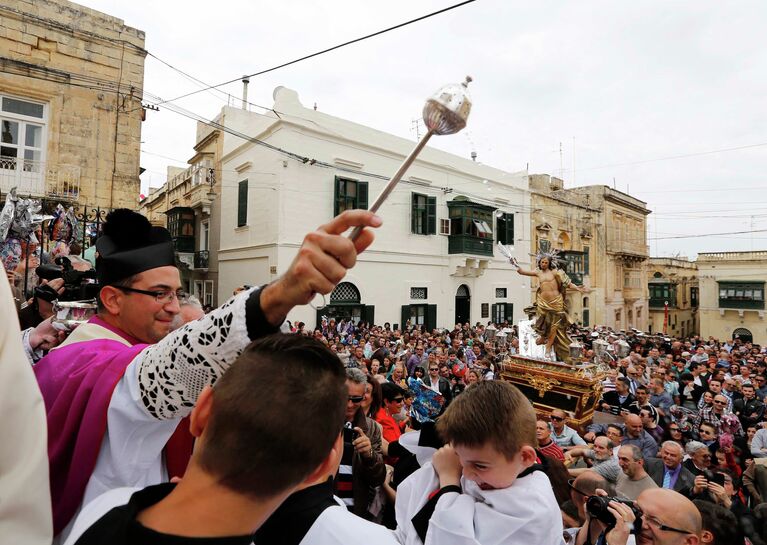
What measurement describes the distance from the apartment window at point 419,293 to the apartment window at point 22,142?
1408cm

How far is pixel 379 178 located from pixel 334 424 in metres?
18.9

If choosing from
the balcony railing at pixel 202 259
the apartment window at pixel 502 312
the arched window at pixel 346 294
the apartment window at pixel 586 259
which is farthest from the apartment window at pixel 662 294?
the balcony railing at pixel 202 259

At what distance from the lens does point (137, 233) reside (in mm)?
1752

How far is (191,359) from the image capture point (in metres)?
1.20

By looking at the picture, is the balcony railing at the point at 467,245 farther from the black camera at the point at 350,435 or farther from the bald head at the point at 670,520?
the bald head at the point at 670,520

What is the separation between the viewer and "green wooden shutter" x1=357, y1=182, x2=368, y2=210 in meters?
18.6

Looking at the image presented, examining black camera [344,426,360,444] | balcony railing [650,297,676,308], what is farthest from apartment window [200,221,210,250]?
balcony railing [650,297,676,308]

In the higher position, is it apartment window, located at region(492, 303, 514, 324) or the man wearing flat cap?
the man wearing flat cap

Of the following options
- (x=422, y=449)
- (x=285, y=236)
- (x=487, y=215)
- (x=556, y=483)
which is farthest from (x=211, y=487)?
(x=487, y=215)

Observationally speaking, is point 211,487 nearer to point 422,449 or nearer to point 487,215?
point 422,449

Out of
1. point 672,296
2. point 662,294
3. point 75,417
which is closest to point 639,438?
point 75,417

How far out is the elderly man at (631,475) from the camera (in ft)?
12.9

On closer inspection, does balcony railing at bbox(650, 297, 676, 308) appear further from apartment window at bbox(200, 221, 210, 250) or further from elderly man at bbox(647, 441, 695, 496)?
elderly man at bbox(647, 441, 695, 496)

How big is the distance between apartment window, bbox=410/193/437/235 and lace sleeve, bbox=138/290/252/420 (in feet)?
63.8
